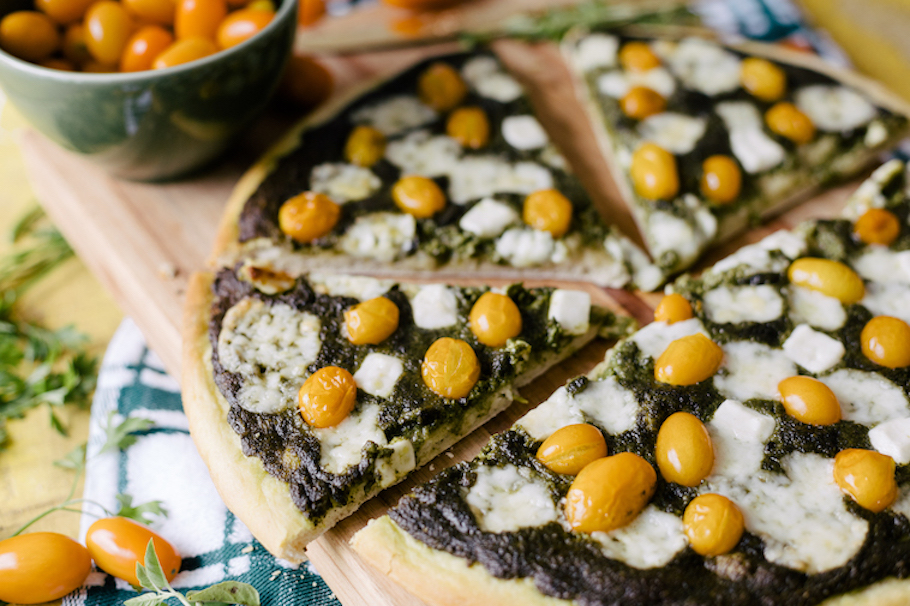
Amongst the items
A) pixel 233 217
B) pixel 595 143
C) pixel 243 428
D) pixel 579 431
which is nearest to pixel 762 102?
pixel 595 143

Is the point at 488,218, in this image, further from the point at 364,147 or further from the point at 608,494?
the point at 608,494

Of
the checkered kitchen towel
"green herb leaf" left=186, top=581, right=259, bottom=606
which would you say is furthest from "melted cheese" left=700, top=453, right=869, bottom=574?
"green herb leaf" left=186, top=581, right=259, bottom=606

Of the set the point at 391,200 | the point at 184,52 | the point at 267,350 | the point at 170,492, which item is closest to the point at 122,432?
the point at 170,492

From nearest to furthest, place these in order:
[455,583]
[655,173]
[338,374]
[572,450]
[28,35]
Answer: [455,583], [572,450], [338,374], [28,35], [655,173]

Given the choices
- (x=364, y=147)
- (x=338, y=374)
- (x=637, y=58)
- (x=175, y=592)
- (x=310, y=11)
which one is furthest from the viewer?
(x=310, y=11)

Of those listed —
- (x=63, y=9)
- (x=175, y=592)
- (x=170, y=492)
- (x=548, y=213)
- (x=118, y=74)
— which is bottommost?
(x=170, y=492)

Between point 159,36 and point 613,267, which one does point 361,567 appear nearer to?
point 613,267

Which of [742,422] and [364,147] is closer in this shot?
[742,422]
